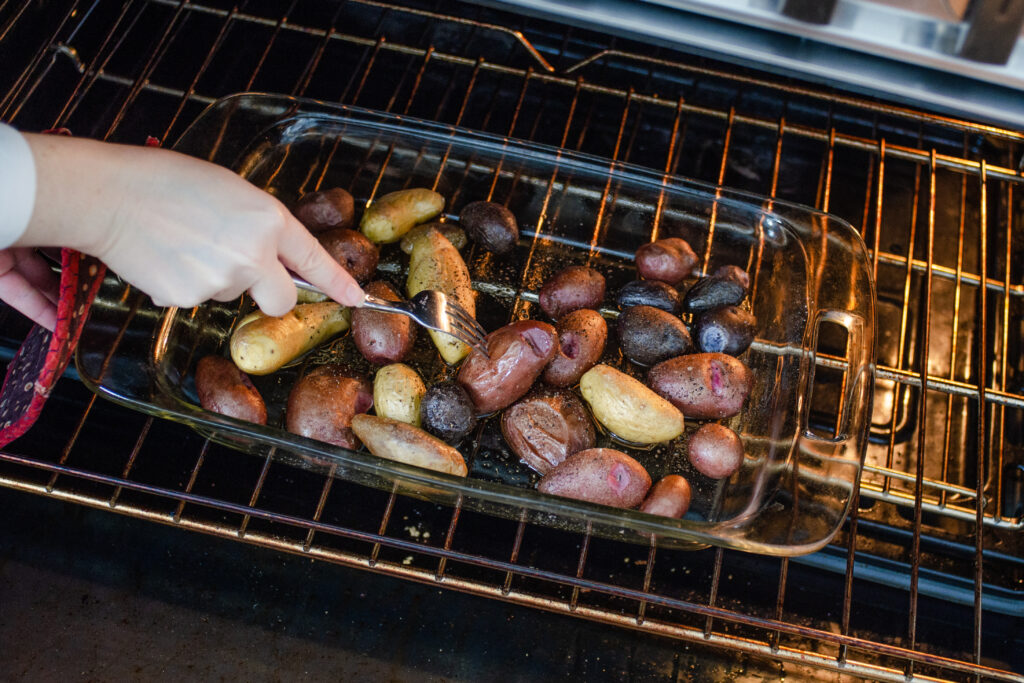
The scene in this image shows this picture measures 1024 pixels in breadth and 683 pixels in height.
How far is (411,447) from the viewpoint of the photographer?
92 centimetres

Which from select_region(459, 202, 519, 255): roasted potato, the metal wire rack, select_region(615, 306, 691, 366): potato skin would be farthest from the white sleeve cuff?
select_region(615, 306, 691, 366): potato skin

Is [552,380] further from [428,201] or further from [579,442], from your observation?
[428,201]

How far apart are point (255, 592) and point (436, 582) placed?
29cm

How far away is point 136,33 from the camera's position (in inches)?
57.7

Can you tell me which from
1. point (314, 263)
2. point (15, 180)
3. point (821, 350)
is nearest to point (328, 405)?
point (314, 263)

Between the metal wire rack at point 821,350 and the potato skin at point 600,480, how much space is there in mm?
85

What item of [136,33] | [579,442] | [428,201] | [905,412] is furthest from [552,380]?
[136,33]

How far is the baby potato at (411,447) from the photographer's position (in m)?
0.92

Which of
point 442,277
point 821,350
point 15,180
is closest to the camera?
point 15,180

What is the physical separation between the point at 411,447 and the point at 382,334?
18 centimetres

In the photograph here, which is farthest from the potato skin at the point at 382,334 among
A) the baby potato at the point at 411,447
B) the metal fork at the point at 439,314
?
the baby potato at the point at 411,447

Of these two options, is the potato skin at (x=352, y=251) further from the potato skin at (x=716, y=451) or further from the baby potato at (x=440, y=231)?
the potato skin at (x=716, y=451)

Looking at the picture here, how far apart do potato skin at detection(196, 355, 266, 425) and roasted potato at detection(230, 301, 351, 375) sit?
2 centimetres

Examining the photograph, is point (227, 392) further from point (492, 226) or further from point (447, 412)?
point (492, 226)
